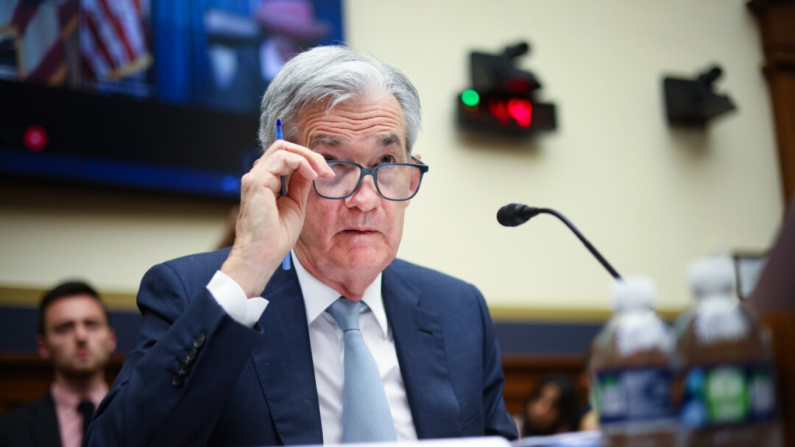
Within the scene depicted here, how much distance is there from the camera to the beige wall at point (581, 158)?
3.65m

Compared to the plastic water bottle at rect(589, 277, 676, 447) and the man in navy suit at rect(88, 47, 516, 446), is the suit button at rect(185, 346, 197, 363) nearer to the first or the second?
the man in navy suit at rect(88, 47, 516, 446)

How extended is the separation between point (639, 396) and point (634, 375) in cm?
2

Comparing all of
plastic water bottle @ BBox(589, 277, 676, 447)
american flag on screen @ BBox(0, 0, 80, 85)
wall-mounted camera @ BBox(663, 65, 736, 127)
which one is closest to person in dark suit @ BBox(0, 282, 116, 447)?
american flag on screen @ BBox(0, 0, 80, 85)

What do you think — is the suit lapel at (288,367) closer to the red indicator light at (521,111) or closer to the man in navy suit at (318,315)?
the man in navy suit at (318,315)

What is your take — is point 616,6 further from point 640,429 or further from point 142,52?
point 640,429

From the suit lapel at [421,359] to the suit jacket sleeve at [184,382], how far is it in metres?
0.39

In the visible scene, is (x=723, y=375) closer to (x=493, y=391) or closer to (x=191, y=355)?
(x=191, y=355)

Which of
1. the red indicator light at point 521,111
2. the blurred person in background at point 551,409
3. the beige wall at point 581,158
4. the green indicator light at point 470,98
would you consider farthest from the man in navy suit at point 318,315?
the red indicator light at point 521,111

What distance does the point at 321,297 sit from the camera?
1.39 meters

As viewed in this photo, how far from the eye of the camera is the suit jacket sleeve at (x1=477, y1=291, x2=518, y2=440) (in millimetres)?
1480

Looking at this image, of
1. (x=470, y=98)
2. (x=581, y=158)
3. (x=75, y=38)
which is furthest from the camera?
(x=581, y=158)

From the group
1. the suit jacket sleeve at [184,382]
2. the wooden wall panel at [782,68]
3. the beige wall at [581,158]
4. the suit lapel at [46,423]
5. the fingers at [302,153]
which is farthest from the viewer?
the wooden wall panel at [782,68]

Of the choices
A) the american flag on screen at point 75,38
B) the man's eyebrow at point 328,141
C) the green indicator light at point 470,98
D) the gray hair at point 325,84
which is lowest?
the man's eyebrow at point 328,141

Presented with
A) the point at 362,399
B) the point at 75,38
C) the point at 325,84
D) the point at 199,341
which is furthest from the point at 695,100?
the point at 199,341
